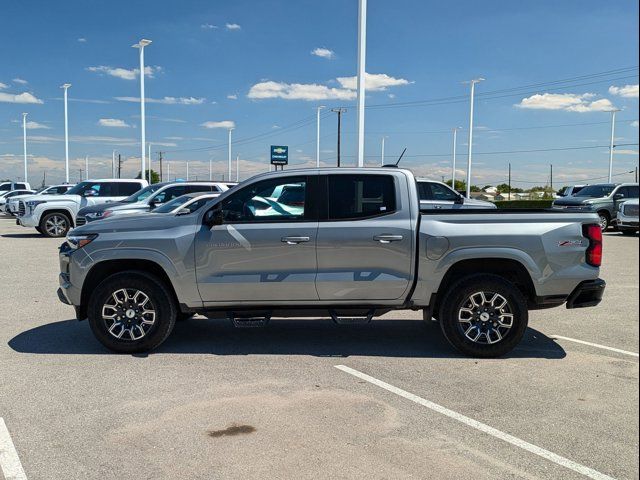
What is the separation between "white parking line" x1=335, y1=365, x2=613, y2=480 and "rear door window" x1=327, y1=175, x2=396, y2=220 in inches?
63.7

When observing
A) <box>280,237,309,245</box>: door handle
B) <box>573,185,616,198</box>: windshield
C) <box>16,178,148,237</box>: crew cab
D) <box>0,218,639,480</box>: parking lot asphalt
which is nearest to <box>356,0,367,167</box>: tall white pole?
<box>16,178,148,237</box>: crew cab

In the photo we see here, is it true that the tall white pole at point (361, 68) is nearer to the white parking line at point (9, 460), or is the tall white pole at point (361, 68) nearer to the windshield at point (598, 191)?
the windshield at point (598, 191)

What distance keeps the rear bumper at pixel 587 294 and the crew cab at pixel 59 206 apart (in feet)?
55.4

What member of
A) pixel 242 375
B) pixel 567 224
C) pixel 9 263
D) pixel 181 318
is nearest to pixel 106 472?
pixel 242 375

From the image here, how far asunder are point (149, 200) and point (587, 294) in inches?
523

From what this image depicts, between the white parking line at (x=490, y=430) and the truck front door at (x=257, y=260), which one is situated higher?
the truck front door at (x=257, y=260)

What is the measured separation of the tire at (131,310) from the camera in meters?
5.98

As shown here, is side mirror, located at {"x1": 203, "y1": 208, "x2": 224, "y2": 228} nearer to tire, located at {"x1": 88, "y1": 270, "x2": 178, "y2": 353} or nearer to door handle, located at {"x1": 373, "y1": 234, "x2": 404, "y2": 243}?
tire, located at {"x1": 88, "y1": 270, "x2": 178, "y2": 353}

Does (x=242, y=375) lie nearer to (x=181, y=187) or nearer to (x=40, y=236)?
(x=181, y=187)

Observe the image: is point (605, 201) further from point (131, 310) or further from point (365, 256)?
point (131, 310)

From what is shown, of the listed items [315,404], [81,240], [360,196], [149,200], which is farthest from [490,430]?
[149,200]

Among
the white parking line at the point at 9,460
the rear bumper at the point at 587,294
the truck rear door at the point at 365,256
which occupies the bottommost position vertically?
the white parking line at the point at 9,460

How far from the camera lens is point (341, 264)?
5922 millimetres

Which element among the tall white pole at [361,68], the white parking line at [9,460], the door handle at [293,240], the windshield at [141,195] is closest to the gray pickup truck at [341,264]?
the door handle at [293,240]
